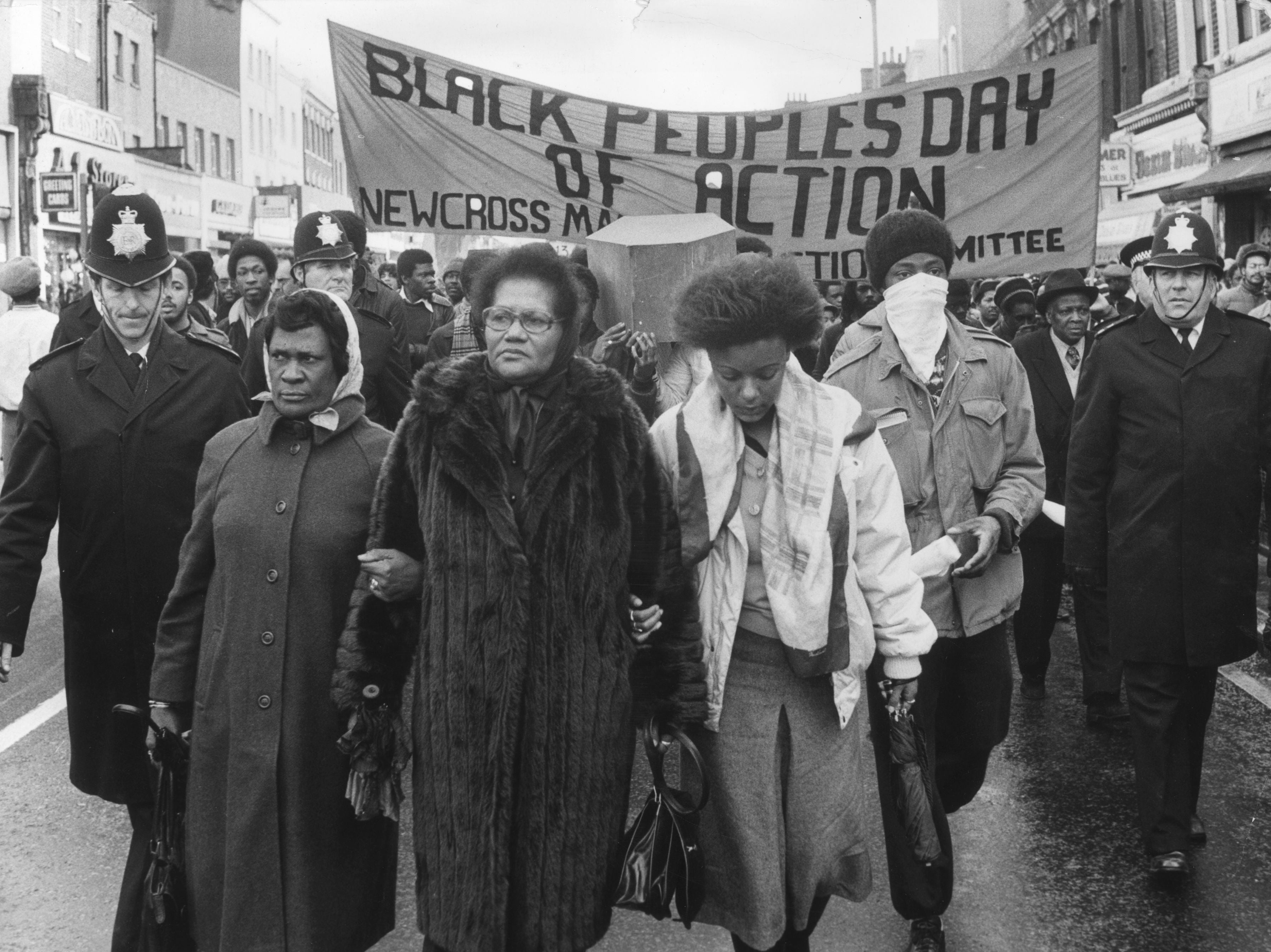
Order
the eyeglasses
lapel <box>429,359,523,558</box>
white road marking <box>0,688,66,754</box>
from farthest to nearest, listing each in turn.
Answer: white road marking <box>0,688,66,754</box>, the eyeglasses, lapel <box>429,359,523,558</box>

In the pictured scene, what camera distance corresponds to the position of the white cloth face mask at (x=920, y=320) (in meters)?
4.58

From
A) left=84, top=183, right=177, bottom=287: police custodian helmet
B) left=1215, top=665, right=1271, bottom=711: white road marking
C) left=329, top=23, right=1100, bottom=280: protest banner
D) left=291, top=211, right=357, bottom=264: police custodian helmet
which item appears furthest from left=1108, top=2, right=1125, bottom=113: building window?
left=84, top=183, right=177, bottom=287: police custodian helmet

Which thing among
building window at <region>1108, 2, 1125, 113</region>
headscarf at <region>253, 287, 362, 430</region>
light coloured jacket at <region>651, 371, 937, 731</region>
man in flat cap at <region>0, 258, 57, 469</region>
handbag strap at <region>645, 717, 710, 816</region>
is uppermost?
building window at <region>1108, 2, 1125, 113</region>

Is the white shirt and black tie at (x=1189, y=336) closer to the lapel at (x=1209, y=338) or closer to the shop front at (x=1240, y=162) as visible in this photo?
the lapel at (x=1209, y=338)

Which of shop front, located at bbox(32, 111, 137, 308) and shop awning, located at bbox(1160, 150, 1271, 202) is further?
shop front, located at bbox(32, 111, 137, 308)

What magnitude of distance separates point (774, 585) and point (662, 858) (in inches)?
27.0

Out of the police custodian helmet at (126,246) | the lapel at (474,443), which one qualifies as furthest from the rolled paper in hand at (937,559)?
the police custodian helmet at (126,246)

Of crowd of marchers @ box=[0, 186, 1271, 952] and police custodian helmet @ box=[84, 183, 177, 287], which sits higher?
police custodian helmet @ box=[84, 183, 177, 287]

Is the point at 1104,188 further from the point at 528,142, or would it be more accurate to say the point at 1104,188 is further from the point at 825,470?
the point at 825,470

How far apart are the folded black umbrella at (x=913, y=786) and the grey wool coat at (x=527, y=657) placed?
0.69m

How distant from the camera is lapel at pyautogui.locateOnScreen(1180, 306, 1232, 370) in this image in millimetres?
5078

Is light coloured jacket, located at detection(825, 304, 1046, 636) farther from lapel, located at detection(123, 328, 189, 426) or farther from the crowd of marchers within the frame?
lapel, located at detection(123, 328, 189, 426)

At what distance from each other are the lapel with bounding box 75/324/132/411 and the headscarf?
26.6 inches

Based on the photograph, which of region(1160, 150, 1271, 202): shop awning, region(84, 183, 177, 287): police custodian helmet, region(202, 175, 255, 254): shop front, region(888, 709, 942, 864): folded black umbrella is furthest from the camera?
region(202, 175, 255, 254): shop front
